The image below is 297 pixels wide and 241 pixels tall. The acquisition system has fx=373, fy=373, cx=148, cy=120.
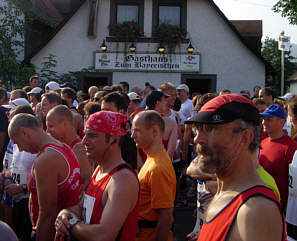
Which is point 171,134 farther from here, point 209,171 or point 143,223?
point 209,171

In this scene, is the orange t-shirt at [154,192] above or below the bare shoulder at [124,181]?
below

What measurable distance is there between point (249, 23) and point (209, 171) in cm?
1849

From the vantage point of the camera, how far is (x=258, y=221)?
1379 mm

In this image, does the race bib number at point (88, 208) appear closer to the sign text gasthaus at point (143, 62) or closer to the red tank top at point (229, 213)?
the red tank top at point (229, 213)

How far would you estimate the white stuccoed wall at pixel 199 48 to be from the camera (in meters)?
15.2

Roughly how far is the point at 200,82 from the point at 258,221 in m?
17.7

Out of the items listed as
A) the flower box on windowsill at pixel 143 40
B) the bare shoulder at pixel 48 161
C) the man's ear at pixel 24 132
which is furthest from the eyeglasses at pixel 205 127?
the flower box on windowsill at pixel 143 40

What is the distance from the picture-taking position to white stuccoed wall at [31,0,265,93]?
15.2 meters

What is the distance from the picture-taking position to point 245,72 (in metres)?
15.3

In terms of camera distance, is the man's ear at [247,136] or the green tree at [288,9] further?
the green tree at [288,9]

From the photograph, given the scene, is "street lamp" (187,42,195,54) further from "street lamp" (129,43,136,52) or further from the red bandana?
the red bandana

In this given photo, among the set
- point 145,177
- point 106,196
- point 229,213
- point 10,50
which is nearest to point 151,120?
point 145,177

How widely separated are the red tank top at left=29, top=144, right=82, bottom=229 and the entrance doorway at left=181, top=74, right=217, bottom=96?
1225 cm

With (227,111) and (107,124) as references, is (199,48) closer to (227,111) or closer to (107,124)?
(107,124)
